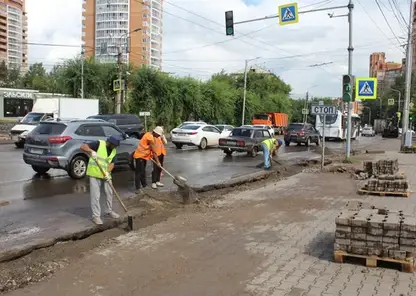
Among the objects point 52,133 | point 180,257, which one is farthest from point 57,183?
point 180,257

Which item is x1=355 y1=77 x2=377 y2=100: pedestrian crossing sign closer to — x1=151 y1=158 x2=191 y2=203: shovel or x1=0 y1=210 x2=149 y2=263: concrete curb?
x1=151 y1=158 x2=191 y2=203: shovel

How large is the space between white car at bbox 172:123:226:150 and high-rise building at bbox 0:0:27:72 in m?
79.5

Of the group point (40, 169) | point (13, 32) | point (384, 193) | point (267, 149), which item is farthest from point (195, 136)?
point (13, 32)

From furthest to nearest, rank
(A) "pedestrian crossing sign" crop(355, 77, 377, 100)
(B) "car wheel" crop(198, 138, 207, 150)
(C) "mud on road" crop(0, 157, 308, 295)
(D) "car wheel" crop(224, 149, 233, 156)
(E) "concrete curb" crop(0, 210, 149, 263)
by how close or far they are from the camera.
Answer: (B) "car wheel" crop(198, 138, 207, 150)
(D) "car wheel" crop(224, 149, 233, 156)
(A) "pedestrian crossing sign" crop(355, 77, 377, 100)
(E) "concrete curb" crop(0, 210, 149, 263)
(C) "mud on road" crop(0, 157, 308, 295)

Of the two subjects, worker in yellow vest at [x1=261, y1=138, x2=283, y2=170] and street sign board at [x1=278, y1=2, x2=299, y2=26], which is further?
street sign board at [x1=278, y1=2, x2=299, y2=26]

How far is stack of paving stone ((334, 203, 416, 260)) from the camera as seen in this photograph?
216 inches

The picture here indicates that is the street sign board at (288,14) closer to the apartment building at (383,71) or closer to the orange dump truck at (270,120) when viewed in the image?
the orange dump truck at (270,120)

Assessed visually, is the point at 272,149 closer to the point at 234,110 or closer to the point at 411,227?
the point at 411,227

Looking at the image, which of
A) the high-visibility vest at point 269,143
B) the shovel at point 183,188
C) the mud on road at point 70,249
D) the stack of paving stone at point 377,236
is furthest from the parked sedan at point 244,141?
the stack of paving stone at point 377,236

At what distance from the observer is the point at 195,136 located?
90.7 ft

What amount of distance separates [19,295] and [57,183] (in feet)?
26.2

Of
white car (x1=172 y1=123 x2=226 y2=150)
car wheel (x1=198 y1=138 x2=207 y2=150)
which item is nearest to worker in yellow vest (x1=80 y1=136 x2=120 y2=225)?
white car (x1=172 y1=123 x2=226 y2=150)

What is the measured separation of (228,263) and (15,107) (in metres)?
48.4

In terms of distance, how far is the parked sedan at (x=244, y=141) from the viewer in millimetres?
23344
